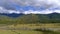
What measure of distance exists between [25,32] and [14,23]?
32 centimetres

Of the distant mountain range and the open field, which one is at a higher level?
the distant mountain range

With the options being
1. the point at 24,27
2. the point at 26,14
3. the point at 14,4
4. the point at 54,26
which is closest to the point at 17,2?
the point at 14,4

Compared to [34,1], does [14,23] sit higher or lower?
lower

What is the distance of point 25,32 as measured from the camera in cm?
307

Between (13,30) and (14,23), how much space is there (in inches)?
6.3

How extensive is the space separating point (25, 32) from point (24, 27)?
116mm

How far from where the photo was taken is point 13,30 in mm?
3059

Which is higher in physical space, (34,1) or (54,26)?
(34,1)

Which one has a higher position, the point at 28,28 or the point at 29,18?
the point at 29,18

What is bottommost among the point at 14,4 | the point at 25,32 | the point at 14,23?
the point at 25,32

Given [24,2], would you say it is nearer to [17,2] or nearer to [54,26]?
[17,2]

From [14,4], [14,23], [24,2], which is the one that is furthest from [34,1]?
[14,23]

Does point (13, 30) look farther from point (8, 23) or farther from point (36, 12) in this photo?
point (36, 12)

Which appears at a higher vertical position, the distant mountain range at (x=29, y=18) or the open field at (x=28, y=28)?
the distant mountain range at (x=29, y=18)
